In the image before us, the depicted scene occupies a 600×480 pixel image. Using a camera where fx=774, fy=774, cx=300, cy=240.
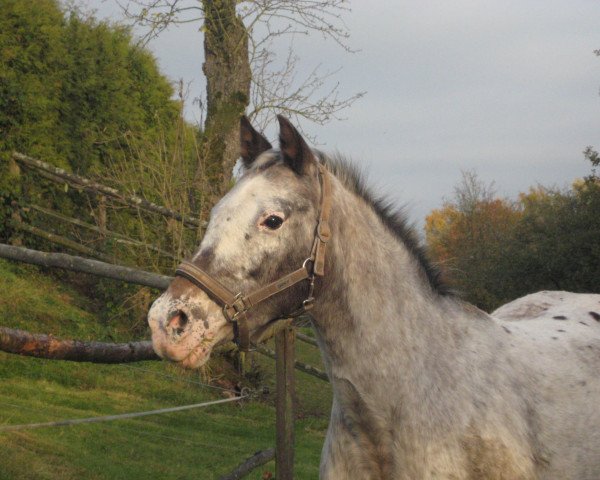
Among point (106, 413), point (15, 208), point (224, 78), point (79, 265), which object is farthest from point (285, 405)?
point (224, 78)

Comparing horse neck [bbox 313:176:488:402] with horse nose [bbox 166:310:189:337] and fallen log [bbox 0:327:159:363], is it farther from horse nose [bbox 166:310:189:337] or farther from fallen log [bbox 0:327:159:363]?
fallen log [bbox 0:327:159:363]

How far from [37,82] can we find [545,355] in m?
9.67

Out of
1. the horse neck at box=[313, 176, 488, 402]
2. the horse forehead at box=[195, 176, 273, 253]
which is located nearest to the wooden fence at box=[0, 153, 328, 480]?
the horse neck at box=[313, 176, 488, 402]

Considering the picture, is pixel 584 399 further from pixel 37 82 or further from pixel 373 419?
pixel 37 82

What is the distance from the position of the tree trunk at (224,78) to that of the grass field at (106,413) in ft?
9.31

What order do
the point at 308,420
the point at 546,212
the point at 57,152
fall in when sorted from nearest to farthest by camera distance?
1. the point at 308,420
2. the point at 57,152
3. the point at 546,212

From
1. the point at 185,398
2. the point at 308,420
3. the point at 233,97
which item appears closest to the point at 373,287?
the point at 185,398

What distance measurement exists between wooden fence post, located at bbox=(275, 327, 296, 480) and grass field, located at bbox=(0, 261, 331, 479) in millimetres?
565

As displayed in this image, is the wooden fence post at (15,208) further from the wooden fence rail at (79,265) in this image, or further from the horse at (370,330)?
the horse at (370,330)

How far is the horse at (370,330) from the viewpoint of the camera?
2943 millimetres

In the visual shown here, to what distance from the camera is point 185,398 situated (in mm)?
9133

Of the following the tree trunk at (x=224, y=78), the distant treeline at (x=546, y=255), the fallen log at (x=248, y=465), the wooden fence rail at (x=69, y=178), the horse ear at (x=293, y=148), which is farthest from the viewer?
the distant treeline at (x=546, y=255)

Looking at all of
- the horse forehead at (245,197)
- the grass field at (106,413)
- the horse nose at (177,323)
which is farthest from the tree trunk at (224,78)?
the horse nose at (177,323)

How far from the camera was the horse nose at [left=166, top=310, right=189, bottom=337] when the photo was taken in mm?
2770
